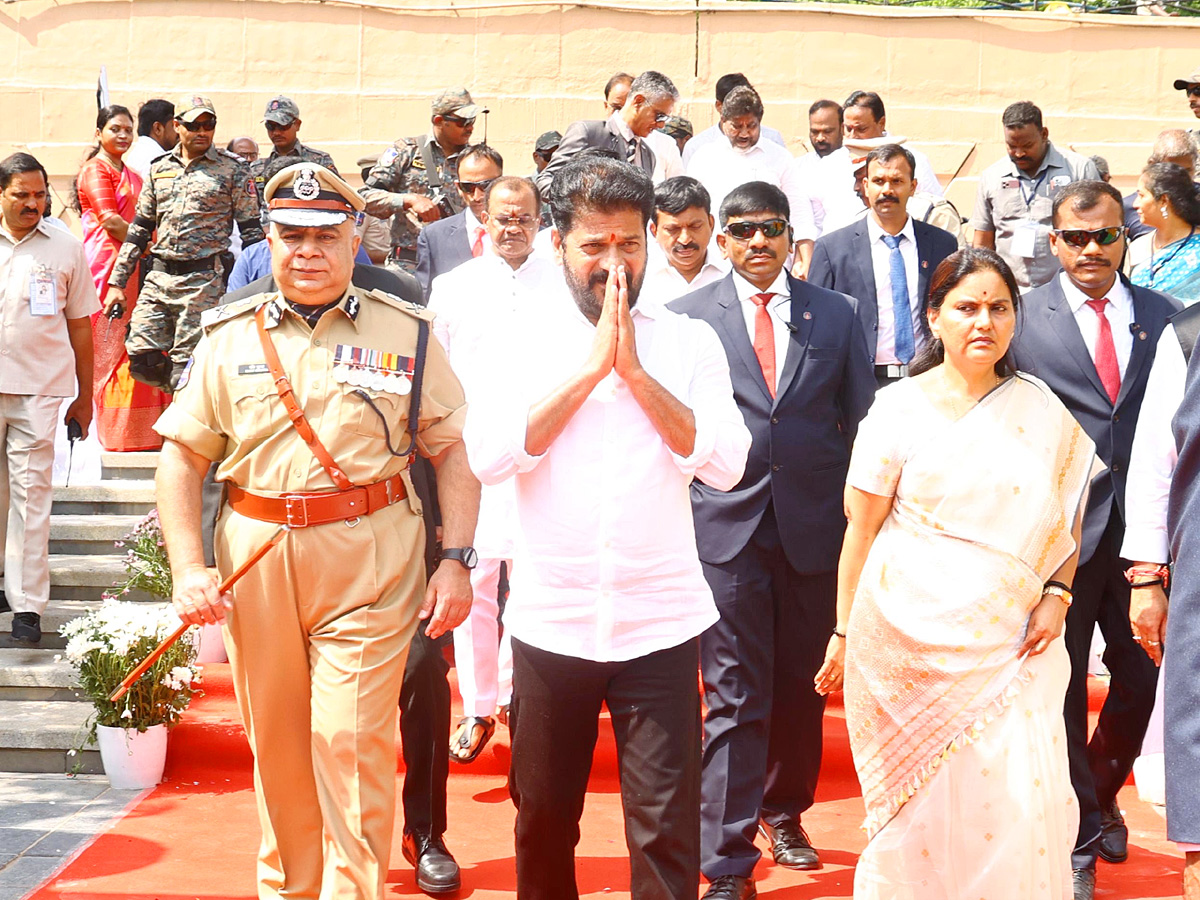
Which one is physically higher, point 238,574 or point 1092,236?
point 1092,236

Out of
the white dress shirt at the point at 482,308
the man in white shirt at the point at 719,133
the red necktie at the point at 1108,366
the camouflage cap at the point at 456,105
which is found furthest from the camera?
the man in white shirt at the point at 719,133

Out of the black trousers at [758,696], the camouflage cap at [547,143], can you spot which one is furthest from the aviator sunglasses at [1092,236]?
the camouflage cap at [547,143]

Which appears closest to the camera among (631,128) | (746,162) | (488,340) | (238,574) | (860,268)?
(238,574)

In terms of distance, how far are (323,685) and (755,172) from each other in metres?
6.60

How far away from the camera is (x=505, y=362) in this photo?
4391mm

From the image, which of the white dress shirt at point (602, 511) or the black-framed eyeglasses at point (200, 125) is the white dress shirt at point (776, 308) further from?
the black-framed eyeglasses at point (200, 125)

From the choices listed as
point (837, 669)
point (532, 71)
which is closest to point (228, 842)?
point (837, 669)

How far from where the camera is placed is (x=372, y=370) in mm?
4496

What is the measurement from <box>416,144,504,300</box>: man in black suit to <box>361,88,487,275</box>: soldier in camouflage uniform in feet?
4.01

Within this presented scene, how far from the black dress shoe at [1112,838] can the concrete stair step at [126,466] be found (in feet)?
19.5

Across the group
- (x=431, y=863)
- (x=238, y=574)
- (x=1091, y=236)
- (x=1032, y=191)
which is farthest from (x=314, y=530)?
(x=1032, y=191)

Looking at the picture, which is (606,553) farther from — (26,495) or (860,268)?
(26,495)

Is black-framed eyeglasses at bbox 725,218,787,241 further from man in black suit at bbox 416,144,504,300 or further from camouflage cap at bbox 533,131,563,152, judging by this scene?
camouflage cap at bbox 533,131,563,152

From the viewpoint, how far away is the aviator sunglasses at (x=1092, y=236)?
569cm
